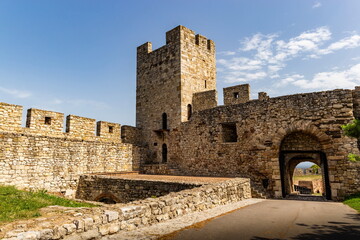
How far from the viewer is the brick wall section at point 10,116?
37.2 ft

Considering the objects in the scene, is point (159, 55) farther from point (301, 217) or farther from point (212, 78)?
point (301, 217)

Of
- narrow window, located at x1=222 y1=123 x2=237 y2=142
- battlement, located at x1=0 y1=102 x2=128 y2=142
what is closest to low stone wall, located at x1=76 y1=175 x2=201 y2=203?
battlement, located at x1=0 y1=102 x2=128 y2=142

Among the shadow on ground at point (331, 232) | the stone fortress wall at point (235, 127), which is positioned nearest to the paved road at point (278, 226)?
the shadow on ground at point (331, 232)

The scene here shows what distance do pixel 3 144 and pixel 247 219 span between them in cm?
1057

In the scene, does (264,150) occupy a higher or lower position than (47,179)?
higher

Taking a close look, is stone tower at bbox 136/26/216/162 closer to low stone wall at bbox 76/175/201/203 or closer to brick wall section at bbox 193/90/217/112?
brick wall section at bbox 193/90/217/112

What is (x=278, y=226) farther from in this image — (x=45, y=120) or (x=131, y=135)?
(x=131, y=135)

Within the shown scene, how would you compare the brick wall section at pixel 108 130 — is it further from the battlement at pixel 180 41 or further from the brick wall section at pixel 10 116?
the battlement at pixel 180 41

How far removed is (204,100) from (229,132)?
330 centimetres

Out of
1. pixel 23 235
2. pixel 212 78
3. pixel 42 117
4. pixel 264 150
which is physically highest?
pixel 212 78

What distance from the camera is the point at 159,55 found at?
17.7m

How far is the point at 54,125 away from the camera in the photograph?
13258 millimetres

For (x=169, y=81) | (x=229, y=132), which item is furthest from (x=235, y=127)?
(x=169, y=81)

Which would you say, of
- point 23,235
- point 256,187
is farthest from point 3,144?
point 256,187
